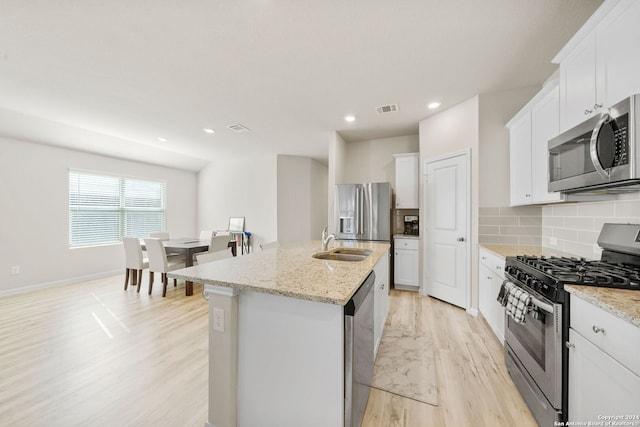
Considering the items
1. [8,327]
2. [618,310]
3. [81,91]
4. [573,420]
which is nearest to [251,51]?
[81,91]

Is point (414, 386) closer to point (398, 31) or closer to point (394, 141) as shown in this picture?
point (398, 31)

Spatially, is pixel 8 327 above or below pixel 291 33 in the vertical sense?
below

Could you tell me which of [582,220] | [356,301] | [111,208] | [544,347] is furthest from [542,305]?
[111,208]

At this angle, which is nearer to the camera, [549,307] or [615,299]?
[615,299]

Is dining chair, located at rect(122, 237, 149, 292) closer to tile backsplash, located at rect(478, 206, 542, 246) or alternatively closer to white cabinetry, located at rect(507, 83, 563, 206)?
tile backsplash, located at rect(478, 206, 542, 246)

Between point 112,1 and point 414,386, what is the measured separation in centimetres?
342

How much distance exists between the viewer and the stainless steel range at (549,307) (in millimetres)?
1208

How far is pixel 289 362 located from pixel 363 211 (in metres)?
2.97

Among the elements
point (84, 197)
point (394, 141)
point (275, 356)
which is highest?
point (394, 141)

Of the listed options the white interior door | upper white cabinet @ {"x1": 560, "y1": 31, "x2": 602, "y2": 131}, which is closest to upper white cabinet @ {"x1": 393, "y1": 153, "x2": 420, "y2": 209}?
the white interior door

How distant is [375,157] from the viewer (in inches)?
184

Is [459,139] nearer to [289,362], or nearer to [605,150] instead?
[605,150]

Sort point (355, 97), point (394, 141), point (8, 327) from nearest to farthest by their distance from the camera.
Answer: point (8, 327), point (355, 97), point (394, 141)

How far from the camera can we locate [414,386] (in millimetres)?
1758
